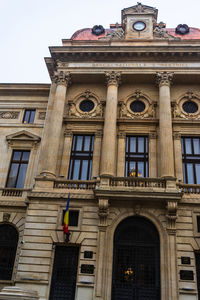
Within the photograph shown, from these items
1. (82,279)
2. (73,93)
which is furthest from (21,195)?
(73,93)

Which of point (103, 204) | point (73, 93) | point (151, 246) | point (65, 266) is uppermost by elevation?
point (73, 93)

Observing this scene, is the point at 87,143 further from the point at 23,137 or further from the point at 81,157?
the point at 23,137

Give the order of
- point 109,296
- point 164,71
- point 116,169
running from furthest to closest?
point 164,71 < point 116,169 < point 109,296

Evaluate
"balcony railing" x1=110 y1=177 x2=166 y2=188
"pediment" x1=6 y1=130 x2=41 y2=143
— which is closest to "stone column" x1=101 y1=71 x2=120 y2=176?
"balcony railing" x1=110 y1=177 x2=166 y2=188

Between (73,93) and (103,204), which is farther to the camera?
(73,93)

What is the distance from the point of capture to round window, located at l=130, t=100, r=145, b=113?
80.1 ft

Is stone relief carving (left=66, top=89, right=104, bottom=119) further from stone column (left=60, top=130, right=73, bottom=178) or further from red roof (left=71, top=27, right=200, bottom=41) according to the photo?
red roof (left=71, top=27, right=200, bottom=41)

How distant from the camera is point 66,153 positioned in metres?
22.7

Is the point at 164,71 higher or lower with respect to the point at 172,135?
higher

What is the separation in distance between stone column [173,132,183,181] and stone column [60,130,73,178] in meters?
8.36

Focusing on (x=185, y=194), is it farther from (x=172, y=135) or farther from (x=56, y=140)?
(x=56, y=140)

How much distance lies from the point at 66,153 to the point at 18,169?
4.57 meters

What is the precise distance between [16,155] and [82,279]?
1201cm

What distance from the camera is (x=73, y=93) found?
2536 cm
